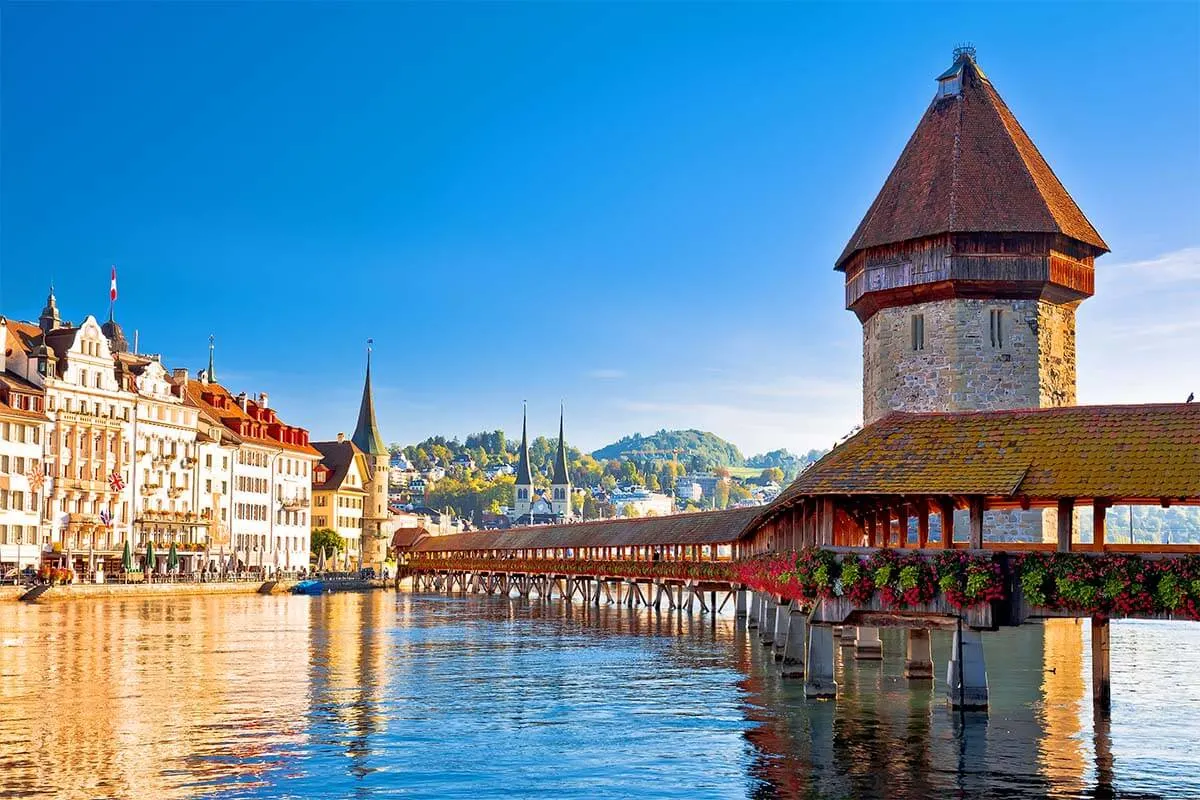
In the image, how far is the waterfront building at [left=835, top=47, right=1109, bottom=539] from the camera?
177 feet

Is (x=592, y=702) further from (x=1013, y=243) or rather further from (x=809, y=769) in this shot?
(x=1013, y=243)

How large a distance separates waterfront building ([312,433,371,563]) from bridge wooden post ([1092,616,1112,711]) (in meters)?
111

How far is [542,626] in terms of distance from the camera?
6288cm

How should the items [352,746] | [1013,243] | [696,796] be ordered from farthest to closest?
[1013,243]
[352,746]
[696,796]

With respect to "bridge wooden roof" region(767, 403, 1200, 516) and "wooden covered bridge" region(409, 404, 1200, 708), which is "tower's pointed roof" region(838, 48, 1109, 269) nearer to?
"wooden covered bridge" region(409, 404, 1200, 708)

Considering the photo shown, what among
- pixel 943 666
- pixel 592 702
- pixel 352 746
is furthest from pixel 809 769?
pixel 943 666

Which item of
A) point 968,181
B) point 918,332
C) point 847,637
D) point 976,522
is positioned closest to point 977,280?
point 918,332

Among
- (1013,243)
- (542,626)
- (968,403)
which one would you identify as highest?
(1013,243)

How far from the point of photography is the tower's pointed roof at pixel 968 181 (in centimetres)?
5441

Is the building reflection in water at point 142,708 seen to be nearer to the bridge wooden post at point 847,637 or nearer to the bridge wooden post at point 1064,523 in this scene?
the bridge wooden post at point 1064,523

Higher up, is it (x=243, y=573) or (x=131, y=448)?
(x=131, y=448)

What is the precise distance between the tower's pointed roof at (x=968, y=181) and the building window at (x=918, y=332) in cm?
295

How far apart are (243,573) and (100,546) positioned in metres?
13.4

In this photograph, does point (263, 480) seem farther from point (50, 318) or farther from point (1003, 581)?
point (1003, 581)
